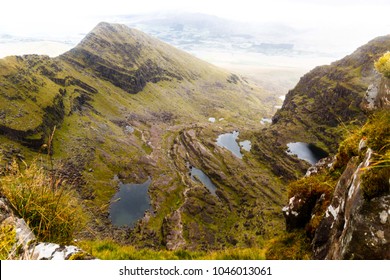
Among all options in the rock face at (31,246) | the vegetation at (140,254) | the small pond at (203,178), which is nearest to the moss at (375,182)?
the vegetation at (140,254)

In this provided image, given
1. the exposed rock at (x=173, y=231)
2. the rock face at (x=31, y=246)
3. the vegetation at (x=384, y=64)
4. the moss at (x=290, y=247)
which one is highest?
the vegetation at (x=384, y=64)

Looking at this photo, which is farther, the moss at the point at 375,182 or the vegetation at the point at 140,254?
the vegetation at the point at 140,254

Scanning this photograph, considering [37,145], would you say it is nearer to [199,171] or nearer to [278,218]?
[199,171]

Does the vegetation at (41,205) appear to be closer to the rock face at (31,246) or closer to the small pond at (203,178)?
the rock face at (31,246)

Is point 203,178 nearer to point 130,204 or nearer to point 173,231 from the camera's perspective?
point 130,204

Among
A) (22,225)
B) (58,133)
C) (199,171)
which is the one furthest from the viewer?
(199,171)

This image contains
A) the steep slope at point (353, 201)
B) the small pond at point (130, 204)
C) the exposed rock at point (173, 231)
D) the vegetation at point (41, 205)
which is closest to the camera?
the steep slope at point (353, 201)

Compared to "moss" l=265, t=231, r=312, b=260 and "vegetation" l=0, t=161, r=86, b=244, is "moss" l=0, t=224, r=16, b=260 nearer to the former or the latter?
"vegetation" l=0, t=161, r=86, b=244
